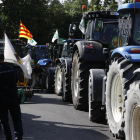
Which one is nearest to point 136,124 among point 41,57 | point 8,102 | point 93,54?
point 8,102

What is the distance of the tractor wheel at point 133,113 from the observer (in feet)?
14.9

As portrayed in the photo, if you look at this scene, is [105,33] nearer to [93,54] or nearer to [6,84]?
[93,54]

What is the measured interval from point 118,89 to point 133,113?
4.52 ft

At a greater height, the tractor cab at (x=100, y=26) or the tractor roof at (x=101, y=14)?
the tractor roof at (x=101, y=14)

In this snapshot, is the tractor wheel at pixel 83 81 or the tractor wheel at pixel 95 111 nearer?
the tractor wheel at pixel 95 111

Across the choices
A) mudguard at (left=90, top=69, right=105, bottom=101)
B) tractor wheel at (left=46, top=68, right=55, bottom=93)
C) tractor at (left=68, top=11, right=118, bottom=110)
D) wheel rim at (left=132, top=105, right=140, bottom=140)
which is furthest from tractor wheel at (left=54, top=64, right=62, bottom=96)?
→ wheel rim at (left=132, top=105, right=140, bottom=140)

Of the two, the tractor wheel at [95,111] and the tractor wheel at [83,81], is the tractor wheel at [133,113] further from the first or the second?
the tractor wheel at [83,81]

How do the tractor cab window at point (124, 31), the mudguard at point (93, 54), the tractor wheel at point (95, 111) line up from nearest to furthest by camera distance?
Answer: 1. the tractor cab window at point (124, 31)
2. the tractor wheel at point (95, 111)
3. the mudguard at point (93, 54)

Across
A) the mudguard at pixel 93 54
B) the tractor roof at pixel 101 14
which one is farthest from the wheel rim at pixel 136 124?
the tractor roof at pixel 101 14

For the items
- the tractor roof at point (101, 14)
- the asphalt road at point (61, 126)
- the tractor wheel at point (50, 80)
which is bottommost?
the tractor wheel at point (50, 80)

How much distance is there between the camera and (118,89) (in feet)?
19.8

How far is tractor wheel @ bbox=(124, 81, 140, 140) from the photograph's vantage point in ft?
14.9

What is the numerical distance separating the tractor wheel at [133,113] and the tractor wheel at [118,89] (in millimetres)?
441

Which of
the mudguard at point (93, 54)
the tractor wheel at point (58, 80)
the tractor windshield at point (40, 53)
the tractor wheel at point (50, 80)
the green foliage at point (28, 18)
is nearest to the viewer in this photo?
the mudguard at point (93, 54)
